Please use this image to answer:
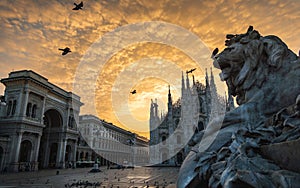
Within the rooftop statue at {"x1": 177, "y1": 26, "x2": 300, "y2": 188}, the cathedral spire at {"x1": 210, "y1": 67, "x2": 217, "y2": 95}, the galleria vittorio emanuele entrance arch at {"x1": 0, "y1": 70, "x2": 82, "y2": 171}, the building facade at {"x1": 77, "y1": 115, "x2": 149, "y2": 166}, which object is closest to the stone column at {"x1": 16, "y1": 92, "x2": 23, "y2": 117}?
the galleria vittorio emanuele entrance arch at {"x1": 0, "y1": 70, "x2": 82, "y2": 171}

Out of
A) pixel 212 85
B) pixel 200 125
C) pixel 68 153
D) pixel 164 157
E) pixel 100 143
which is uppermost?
pixel 212 85

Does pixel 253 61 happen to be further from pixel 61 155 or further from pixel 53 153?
pixel 53 153

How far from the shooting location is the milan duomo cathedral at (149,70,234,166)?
35688 mm

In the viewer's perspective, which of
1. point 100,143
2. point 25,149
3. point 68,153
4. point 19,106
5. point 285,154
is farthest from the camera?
point 100,143

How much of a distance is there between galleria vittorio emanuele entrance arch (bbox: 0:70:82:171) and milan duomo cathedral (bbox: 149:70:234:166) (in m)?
15.1

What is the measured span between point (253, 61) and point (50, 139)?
3361 centimetres

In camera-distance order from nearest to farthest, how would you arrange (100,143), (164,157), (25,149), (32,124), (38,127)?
(32,124), (25,149), (38,127), (164,157), (100,143)

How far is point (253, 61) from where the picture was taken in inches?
163

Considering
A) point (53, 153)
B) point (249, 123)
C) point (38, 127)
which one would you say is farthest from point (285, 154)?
point (53, 153)

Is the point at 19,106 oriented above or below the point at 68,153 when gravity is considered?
above

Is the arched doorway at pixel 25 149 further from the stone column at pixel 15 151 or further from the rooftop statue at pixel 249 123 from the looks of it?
the rooftop statue at pixel 249 123

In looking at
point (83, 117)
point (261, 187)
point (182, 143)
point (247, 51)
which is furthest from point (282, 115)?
point (83, 117)

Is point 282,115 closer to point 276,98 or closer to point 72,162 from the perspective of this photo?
point 276,98

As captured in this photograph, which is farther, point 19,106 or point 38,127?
point 38,127
